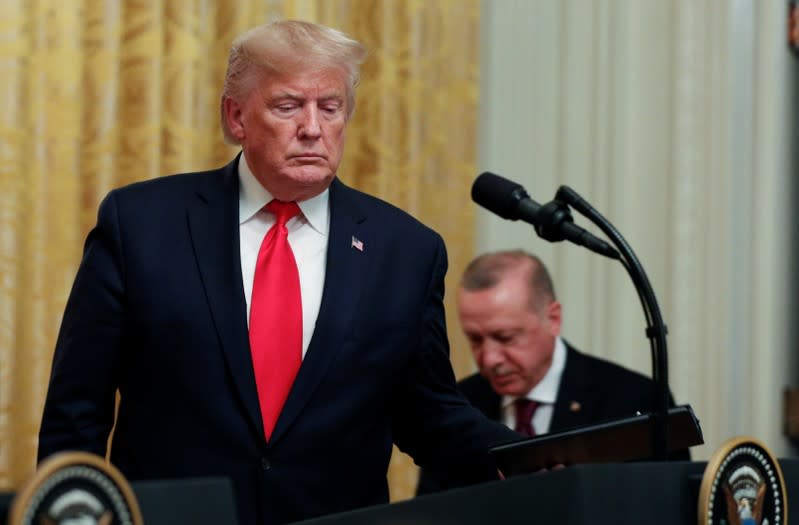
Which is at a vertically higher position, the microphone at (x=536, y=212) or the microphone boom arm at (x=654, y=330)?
the microphone at (x=536, y=212)

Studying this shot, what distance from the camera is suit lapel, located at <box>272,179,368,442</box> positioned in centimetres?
229

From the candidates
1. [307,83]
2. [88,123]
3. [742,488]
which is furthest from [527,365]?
[742,488]

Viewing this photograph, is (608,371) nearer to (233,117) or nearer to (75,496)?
(233,117)

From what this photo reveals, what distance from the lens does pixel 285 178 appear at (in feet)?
7.73

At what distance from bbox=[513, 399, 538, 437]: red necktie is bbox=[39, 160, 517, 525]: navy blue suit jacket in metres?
1.52

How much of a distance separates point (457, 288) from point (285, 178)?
6.05ft

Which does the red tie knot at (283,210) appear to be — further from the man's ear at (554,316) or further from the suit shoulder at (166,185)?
the man's ear at (554,316)

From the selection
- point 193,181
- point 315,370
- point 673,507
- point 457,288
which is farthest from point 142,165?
point 673,507

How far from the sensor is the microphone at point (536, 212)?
213cm

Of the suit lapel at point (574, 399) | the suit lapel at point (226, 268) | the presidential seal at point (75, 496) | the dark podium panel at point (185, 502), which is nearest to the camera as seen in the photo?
the presidential seal at point (75, 496)

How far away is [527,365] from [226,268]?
5.64 feet

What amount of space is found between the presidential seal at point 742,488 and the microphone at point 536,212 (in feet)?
1.36

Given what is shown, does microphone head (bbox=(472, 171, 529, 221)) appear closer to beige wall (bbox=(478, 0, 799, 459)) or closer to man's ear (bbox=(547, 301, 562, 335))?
man's ear (bbox=(547, 301, 562, 335))

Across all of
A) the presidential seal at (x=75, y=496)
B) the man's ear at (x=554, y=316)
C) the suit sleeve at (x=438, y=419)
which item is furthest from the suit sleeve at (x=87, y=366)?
the man's ear at (x=554, y=316)
